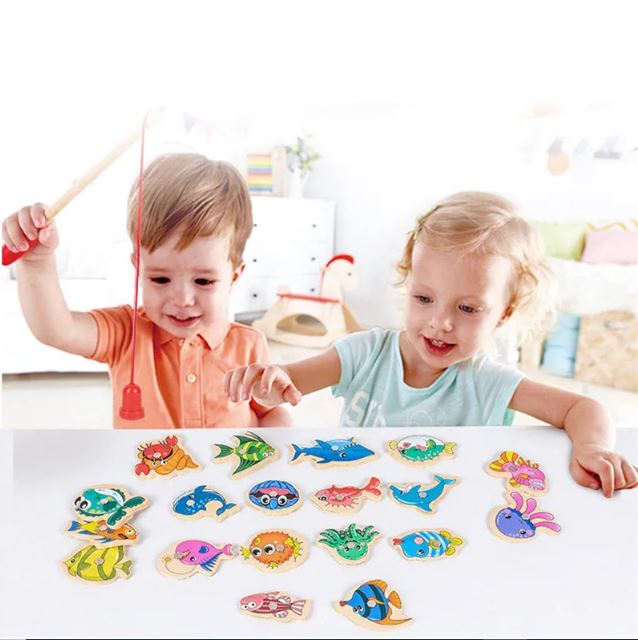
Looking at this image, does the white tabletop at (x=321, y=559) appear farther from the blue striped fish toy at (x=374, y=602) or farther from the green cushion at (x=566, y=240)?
the green cushion at (x=566, y=240)

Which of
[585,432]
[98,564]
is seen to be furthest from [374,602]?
[585,432]

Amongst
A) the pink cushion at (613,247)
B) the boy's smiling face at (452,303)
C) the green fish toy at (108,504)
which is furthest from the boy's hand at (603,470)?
the pink cushion at (613,247)

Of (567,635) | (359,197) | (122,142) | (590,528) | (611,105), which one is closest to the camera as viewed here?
(567,635)

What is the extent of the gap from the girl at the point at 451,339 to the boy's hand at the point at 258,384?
1.3 inches

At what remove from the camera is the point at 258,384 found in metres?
0.69

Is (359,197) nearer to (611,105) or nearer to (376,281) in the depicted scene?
(376,281)

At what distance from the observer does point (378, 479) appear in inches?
23.8

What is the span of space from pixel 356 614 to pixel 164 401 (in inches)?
19.6

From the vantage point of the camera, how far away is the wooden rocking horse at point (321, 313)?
3111 mm

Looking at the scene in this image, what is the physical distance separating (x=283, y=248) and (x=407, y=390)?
271 cm

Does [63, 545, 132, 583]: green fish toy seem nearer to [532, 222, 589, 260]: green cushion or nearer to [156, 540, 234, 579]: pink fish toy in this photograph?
[156, 540, 234, 579]: pink fish toy

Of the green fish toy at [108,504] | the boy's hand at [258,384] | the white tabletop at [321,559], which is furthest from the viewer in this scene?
the boy's hand at [258,384]

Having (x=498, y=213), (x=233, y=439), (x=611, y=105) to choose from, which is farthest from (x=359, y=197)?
(x=233, y=439)

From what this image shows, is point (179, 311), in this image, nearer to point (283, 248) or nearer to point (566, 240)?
point (566, 240)
